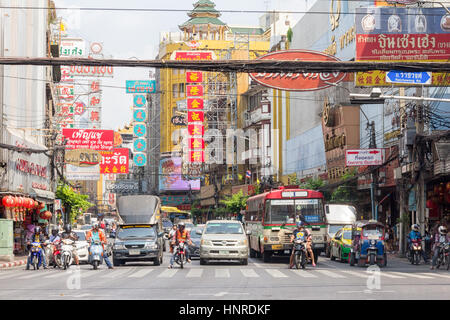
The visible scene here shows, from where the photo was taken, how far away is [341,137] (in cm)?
5903

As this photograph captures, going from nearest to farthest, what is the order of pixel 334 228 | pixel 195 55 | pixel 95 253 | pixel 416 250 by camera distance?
pixel 95 253
pixel 416 250
pixel 334 228
pixel 195 55

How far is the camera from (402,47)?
117ft

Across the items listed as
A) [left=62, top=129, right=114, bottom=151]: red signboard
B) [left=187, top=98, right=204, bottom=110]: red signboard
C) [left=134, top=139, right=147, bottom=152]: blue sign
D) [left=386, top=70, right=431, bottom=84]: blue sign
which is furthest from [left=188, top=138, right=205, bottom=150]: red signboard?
[left=386, top=70, right=431, bottom=84]: blue sign

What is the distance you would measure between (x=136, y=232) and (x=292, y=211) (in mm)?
6991

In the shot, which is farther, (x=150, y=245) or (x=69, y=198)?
(x=69, y=198)

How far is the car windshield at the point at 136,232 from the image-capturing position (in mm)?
32594

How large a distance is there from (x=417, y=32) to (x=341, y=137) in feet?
77.4

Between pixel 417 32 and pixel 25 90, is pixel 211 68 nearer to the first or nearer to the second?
pixel 417 32

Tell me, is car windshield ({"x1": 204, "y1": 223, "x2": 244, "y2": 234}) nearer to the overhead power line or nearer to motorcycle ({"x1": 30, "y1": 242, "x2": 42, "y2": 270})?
motorcycle ({"x1": 30, "y1": 242, "x2": 42, "y2": 270})

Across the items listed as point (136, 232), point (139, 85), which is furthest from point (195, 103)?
point (136, 232)

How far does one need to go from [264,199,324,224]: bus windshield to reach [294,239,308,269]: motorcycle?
14.9 ft

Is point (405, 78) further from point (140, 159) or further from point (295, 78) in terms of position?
point (140, 159)

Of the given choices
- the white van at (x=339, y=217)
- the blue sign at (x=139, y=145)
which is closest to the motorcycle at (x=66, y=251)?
the white van at (x=339, y=217)

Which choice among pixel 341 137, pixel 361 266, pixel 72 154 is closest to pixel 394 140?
pixel 341 137
